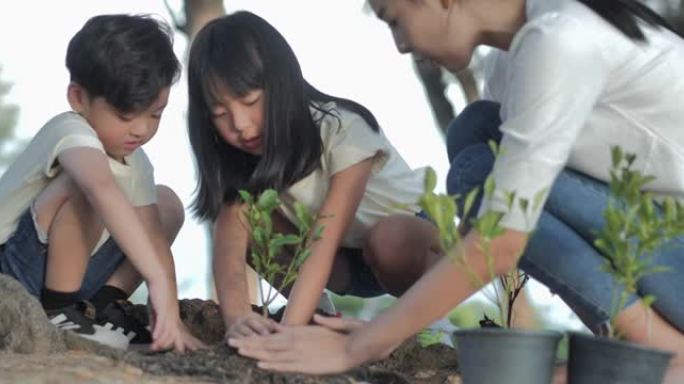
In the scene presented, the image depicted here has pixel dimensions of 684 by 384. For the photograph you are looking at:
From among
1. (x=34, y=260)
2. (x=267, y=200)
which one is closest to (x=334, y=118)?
(x=267, y=200)

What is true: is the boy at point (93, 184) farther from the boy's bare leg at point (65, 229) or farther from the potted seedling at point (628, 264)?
the potted seedling at point (628, 264)

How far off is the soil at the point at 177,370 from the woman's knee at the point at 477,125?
2.36 feet

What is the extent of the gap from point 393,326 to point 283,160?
1.14m

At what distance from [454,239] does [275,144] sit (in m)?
1.20

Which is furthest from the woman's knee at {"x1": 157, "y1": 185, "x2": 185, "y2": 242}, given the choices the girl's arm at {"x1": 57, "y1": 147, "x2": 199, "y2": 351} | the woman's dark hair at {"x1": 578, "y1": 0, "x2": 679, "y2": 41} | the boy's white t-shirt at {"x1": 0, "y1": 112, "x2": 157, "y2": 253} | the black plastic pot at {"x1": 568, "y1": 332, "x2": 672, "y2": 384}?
the black plastic pot at {"x1": 568, "y1": 332, "x2": 672, "y2": 384}

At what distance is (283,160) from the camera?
446 centimetres

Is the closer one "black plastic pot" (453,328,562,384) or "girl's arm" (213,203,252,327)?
"black plastic pot" (453,328,562,384)

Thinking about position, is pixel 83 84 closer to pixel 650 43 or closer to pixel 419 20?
pixel 419 20

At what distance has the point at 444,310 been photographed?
3424 millimetres

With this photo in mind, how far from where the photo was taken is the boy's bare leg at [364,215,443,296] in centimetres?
468

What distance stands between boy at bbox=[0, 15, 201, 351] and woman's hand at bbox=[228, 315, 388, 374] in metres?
0.54

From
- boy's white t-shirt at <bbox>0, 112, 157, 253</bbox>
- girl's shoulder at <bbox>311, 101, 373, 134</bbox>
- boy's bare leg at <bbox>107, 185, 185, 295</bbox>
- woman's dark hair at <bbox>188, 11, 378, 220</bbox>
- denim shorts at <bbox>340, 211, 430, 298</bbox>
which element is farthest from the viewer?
denim shorts at <bbox>340, 211, 430, 298</bbox>

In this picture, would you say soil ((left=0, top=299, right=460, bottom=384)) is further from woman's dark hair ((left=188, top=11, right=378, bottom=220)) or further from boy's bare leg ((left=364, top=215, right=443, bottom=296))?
woman's dark hair ((left=188, top=11, right=378, bottom=220))

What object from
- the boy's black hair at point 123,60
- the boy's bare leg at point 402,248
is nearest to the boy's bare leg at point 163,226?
the boy's black hair at point 123,60
